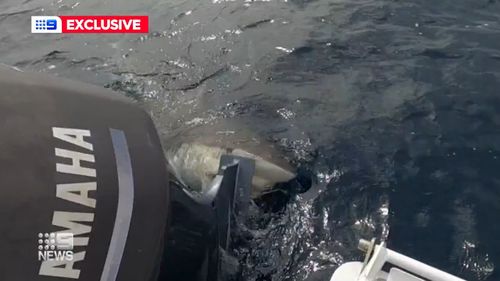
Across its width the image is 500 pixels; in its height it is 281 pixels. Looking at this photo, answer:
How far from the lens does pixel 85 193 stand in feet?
6.05

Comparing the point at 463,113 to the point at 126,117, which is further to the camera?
the point at 463,113

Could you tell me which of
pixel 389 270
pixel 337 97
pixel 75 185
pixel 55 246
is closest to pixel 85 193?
pixel 75 185

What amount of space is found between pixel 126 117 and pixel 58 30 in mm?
4617

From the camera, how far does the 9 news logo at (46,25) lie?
6418mm

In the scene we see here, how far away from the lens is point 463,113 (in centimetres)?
415

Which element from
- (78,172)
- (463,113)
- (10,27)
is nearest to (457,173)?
(463,113)

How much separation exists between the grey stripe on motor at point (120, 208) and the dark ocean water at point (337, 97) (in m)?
1.19

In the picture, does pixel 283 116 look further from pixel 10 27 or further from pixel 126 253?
pixel 10 27

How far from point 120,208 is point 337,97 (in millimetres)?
2796

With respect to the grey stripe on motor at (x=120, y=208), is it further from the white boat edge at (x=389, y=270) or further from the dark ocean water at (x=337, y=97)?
the dark ocean water at (x=337, y=97)

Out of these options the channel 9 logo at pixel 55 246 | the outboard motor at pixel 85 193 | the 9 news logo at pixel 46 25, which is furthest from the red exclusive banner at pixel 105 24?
the channel 9 logo at pixel 55 246

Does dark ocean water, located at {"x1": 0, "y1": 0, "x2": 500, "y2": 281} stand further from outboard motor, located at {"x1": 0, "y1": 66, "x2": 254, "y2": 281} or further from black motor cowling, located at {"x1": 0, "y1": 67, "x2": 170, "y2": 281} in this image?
black motor cowling, located at {"x1": 0, "y1": 67, "x2": 170, "y2": 281}

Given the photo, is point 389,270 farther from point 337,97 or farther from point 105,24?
point 105,24

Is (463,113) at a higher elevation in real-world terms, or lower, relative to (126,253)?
lower
